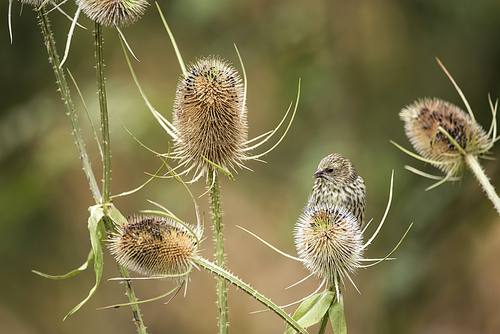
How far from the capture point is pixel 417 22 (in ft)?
11.1

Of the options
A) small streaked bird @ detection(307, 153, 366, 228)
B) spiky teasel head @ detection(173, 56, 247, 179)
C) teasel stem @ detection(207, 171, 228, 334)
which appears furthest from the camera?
small streaked bird @ detection(307, 153, 366, 228)

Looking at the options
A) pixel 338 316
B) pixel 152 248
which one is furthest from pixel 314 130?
pixel 152 248

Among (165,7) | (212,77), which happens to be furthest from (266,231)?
(212,77)

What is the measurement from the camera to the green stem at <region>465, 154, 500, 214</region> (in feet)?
3.16

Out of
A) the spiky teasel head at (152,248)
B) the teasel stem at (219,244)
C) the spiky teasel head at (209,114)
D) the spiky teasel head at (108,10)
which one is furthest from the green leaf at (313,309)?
the spiky teasel head at (108,10)

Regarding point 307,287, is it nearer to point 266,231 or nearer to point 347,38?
point 266,231

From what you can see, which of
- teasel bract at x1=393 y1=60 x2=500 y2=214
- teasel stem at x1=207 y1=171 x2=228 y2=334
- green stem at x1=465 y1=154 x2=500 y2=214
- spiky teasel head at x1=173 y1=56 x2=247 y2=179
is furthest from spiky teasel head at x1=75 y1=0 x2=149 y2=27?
green stem at x1=465 y1=154 x2=500 y2=214

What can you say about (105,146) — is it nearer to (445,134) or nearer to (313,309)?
(313,309)

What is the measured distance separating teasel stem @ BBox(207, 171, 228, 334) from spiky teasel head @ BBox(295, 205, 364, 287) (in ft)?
0.65

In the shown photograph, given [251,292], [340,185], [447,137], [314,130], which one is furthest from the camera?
[314,130]

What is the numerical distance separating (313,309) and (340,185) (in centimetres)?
91

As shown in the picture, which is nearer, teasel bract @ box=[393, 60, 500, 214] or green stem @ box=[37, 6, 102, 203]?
green stem @ box=[37, 6, 102, 203]

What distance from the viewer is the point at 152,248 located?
0.98 m

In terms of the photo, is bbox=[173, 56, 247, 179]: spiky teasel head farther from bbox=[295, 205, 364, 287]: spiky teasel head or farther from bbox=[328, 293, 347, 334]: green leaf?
bbox=[328, 293, 347, 334]: green leaf
